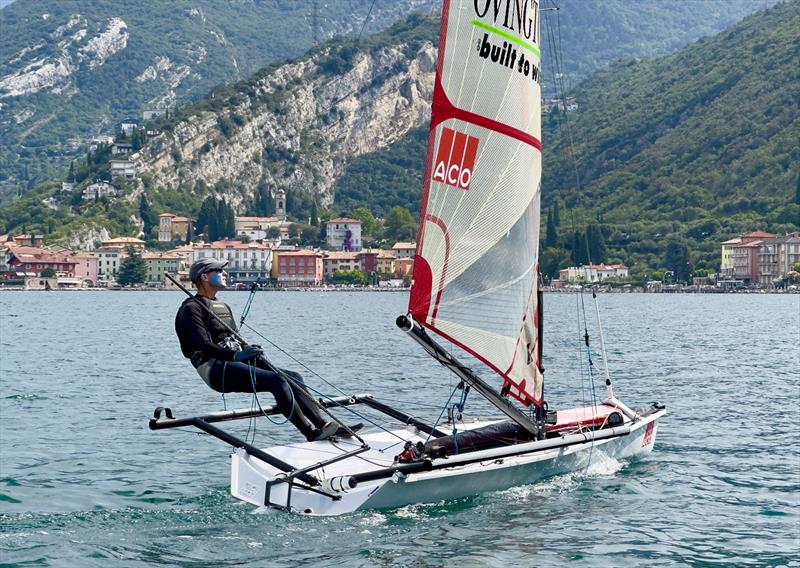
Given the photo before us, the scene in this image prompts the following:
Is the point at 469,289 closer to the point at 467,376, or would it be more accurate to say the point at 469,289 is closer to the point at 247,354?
the point at 467,376

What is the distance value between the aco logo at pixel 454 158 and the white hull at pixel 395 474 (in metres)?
3.42

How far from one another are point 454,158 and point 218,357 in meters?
3.84

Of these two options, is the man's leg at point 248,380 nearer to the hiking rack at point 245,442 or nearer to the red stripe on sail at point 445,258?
the hiking rack at point 245,442

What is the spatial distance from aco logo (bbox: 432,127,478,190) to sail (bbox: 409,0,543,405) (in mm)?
12

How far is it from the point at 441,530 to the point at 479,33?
19.8 feet

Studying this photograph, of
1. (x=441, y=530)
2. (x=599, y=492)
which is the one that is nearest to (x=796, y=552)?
(x=599, y=492)

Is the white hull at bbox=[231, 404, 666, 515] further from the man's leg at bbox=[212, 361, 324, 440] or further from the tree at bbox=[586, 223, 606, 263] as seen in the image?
the tree at bbox=[586, 223, 606, 263]

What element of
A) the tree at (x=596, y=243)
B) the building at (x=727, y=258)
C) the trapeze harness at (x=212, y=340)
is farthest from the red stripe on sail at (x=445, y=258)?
the building at (x=727, y=258)

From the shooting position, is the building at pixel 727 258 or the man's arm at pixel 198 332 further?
the building at pixel 727 258

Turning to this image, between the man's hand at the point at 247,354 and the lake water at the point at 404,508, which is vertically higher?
the man's hand at the point at 247,354

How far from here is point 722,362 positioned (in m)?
41.9

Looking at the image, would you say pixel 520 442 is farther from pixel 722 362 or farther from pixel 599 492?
pixel 722 362

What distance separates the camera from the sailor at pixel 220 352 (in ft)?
48.4

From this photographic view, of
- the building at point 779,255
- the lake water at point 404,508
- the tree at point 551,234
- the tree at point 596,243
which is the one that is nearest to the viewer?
the lake water at point 404,508
